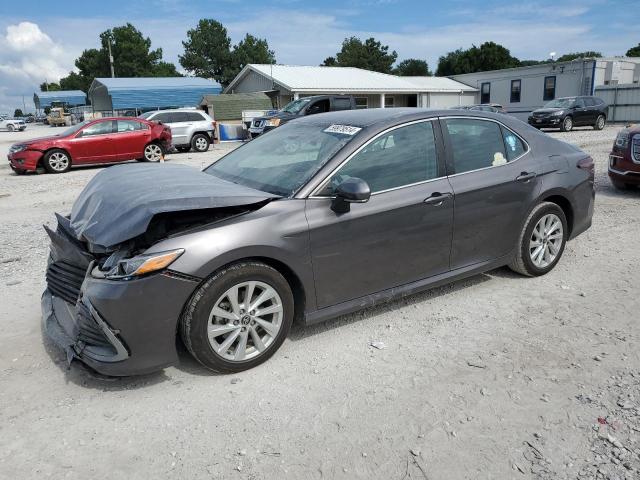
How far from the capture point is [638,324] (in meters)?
3.88

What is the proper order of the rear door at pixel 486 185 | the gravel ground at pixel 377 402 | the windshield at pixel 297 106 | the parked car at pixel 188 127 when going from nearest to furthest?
the gravel ground at pixel 377 402 → the rear door at pixel 486 185 → the parked car at pixel 188 127 → the windshield at pixel 297 106

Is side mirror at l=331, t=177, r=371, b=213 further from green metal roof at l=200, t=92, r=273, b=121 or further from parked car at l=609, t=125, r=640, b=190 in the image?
green metal roof at l=200, t=92, r=273, b=121

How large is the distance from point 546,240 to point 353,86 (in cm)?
3386

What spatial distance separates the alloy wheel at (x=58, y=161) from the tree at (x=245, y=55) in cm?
7640

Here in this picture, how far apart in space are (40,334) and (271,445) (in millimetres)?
2286

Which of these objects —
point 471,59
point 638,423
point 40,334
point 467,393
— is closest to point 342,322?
point 467,393

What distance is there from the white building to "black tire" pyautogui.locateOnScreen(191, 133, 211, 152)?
13247 millimetres

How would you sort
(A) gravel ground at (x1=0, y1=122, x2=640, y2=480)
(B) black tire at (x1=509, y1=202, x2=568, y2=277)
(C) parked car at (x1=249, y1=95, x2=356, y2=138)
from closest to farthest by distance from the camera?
(A) gravel ground at (x1=0, y1=122, x2=640, y2=480), (B) black tire at (x1=509, y1=202, x2=568, y2=277), (C) parked car at (x1=249, y1=95, x2=356, y2=138)

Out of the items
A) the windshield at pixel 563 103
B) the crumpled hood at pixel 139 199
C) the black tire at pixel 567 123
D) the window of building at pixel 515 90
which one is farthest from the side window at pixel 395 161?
the window of building at pixel 515 90

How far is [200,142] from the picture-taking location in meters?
20.0

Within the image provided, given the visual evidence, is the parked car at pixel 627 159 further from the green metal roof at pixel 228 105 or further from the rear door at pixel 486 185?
the green metal roof at pixel 228 105

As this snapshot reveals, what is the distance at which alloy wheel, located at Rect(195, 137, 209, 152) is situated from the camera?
19.9 metres

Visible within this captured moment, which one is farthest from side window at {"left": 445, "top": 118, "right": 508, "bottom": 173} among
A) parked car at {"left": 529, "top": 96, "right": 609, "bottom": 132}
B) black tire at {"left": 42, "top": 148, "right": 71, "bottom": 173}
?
parked car at {"left": 529, "top": 96, "right": 609, "bottom": 132}

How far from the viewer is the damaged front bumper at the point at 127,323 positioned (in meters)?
2.87
